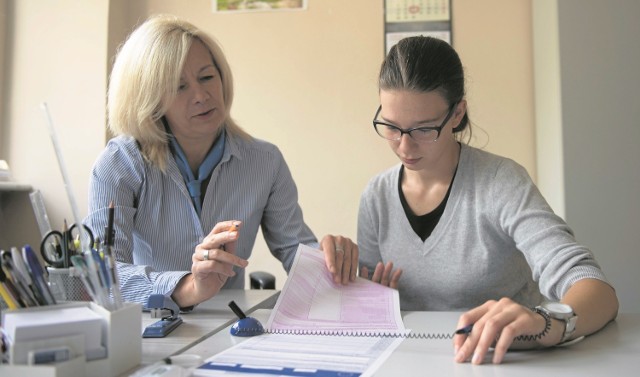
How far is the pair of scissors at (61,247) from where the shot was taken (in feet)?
3.20

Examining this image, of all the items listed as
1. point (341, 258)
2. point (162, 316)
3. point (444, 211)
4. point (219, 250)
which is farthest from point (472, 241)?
point (162, 316)

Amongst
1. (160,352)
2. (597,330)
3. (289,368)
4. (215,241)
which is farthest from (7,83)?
(597,330)

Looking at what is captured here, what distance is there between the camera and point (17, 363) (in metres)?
0.62

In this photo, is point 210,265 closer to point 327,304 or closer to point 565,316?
point 327,304

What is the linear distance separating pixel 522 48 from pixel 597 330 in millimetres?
1877

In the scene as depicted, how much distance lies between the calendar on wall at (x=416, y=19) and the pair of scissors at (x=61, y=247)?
75.4 inches

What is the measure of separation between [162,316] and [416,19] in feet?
6.53

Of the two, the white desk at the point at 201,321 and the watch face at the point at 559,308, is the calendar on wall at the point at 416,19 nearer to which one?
the white desk at the point at 201,321

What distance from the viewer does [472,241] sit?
1277mm

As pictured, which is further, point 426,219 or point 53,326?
point 426,219

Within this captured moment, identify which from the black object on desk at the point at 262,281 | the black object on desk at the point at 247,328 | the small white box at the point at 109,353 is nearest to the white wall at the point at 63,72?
the black object on desk at the point at 262,281

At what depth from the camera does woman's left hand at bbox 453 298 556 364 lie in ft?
2.46

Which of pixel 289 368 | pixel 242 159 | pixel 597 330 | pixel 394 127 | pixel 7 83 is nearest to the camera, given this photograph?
pixel 289 368

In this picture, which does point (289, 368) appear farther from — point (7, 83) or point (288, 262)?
point (7, 83)
